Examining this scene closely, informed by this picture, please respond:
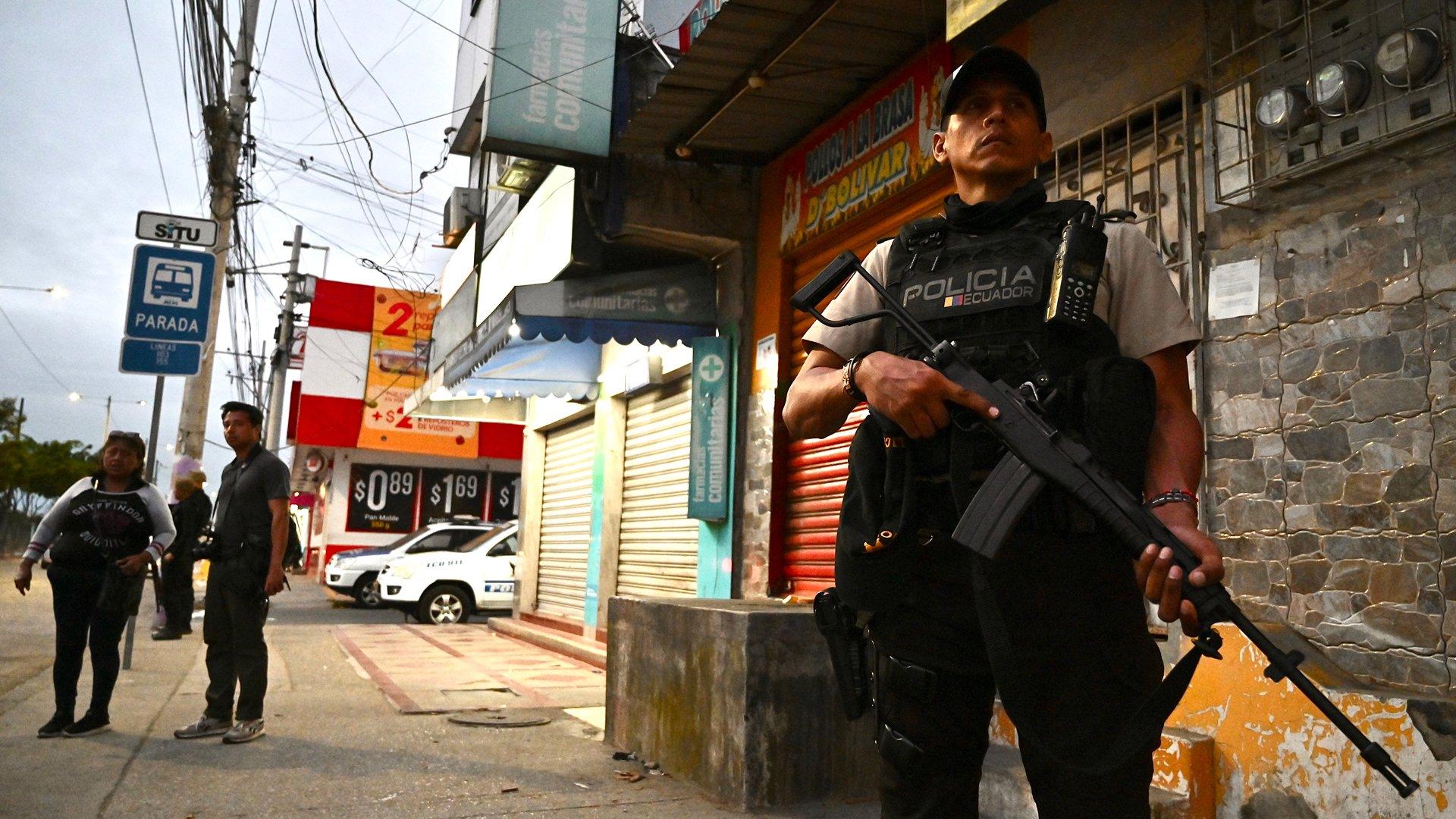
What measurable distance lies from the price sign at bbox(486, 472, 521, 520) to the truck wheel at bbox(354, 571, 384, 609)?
1391cm

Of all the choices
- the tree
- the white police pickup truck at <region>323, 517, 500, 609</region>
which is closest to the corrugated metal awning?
the white police pickup truck at <region>323, 517, 500, 609</region>

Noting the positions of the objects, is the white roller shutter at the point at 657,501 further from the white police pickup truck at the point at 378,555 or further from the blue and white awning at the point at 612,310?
the white police pickup truck at the point at 378,555

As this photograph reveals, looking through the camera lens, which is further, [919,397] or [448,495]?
[448,495]

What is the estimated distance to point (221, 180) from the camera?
43.8 feet

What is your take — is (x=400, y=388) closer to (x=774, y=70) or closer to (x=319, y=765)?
(x=774, y=70)

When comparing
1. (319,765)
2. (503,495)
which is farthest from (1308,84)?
(503,495)

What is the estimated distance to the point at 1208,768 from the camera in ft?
12.5

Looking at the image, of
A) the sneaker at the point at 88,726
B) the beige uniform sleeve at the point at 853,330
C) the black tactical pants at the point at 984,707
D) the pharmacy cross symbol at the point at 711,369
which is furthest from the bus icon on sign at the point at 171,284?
the black tactical pants at the point at 984,707

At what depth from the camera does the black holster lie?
222 cm

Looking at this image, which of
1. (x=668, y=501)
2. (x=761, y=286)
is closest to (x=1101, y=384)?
(x=761, y=286)

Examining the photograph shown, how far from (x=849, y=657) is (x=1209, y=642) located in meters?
0.80

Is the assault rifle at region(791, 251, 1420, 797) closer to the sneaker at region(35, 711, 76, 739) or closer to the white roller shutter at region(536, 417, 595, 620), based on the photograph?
the sneaker at region(35, 711, 76, 739)

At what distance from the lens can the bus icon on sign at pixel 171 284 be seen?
7570 mm

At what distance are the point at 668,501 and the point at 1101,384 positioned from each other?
27.0ft
